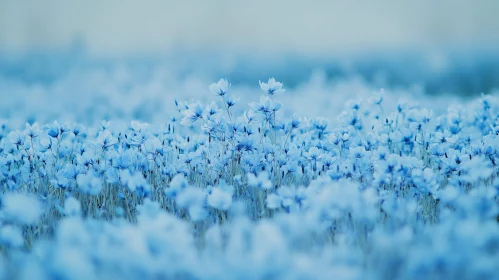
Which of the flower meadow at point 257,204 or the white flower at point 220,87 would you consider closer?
the flower meadow at point 257,204

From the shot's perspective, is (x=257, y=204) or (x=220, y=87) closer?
(x=257, y=204)

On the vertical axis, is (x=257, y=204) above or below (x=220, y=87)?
below

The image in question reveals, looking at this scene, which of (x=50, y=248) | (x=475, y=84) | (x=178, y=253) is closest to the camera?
(x=178, y=253)

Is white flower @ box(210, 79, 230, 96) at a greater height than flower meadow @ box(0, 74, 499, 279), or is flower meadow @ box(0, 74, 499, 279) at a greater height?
white flower @ box(210, 79, 230, 96)

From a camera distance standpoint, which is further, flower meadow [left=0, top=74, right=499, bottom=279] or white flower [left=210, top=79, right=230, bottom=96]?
white flower [left=210, top=79, right=230, bottom=96]

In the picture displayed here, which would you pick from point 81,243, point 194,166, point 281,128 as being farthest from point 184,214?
point 81,243

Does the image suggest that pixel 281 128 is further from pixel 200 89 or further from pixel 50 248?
pixel 200 89

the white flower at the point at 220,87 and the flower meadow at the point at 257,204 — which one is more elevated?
the white flower at the point at 220,87

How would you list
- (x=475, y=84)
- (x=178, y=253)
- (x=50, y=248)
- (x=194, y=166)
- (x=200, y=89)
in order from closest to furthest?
(x=178, y=253), (x=50, y=248), (x=194, y=166), (x=200, y=89), (x=475, y=84)
